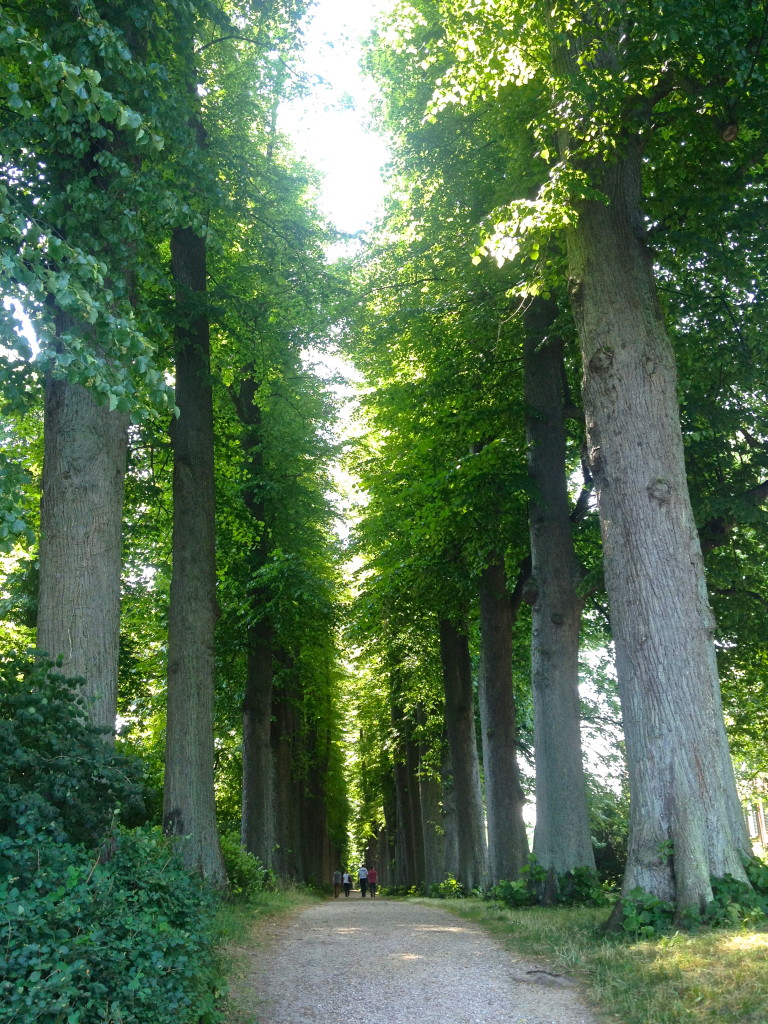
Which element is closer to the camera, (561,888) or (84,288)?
(84,288)

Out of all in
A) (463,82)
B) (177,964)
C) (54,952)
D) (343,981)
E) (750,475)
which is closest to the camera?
(54,952)

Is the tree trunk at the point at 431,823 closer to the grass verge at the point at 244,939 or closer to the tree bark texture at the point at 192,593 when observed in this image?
the grass verge at the point at 244,939

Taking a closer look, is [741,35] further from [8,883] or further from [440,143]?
[8,883]

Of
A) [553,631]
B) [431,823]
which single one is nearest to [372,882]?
[431,823]

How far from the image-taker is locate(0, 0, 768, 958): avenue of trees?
25.1 ft

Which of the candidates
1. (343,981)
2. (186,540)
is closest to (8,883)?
(343,981)

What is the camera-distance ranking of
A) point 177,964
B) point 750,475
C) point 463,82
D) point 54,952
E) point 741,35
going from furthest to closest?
point 750,475, point 463,82, point 741,35, point 177,964, point 54,952

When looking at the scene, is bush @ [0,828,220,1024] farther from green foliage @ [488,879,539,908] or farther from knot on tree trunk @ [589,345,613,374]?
green foliage @ [488,879,539,908]

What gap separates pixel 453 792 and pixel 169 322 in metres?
13.4

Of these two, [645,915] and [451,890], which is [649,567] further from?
[451,890]

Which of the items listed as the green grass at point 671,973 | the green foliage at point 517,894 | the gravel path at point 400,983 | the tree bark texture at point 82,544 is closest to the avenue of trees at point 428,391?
the tree bark texture at point 82,544

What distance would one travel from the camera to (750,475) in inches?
530

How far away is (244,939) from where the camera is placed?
9.79 m

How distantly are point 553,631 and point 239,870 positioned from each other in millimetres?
6443
